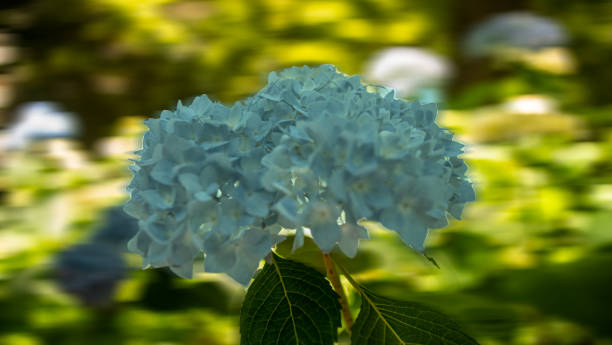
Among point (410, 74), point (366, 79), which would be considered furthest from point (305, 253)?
point (366, 79)

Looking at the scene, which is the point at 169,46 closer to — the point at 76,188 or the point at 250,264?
the point at 76,188

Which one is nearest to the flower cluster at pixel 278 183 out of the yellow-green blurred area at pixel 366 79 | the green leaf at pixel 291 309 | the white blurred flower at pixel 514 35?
the green leaf at pixel 291 309

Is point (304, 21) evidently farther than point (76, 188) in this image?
Yes

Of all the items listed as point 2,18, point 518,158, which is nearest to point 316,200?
point 518,158

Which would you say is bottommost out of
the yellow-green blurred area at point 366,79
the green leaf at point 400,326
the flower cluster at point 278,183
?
the green leaf at point 400,326

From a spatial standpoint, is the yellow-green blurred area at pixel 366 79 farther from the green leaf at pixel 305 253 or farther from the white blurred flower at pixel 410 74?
the green leaf at pixel 305 253

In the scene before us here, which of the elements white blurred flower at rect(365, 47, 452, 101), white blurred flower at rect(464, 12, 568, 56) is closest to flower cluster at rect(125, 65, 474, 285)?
white blurred flower at rect(365, 47, 452, 101)
